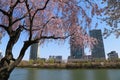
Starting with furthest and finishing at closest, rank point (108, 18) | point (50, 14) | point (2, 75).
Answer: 1. point (108, 18)
2. point (50, 14)
3. point (2, 75)

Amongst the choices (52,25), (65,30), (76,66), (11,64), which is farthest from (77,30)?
(76,66)

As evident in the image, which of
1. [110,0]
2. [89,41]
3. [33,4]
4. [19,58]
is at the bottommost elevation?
[19,58]

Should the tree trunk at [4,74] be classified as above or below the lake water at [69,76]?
above

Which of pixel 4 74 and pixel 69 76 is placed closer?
pixel 4 74

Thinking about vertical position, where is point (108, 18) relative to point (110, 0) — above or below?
below

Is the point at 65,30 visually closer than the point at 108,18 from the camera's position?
Yes

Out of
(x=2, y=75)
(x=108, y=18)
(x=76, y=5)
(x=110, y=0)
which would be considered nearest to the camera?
(x=2, y=75)

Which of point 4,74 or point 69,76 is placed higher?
point 4,74

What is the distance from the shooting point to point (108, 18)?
11.4 metres

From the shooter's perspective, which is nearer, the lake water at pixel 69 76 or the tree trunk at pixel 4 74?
the tree trunk at pixel 4 74

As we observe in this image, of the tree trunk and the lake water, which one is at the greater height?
the tree trunk

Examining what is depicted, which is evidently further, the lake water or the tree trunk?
the lake water

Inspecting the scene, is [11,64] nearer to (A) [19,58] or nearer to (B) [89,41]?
(A) [19,58]

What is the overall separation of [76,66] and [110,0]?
80036 millimetres
